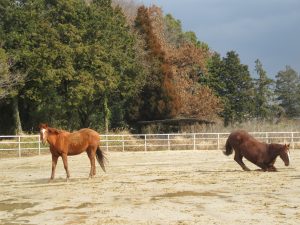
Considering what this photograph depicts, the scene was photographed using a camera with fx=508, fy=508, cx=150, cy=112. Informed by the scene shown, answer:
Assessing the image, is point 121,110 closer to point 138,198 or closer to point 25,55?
point 25,55

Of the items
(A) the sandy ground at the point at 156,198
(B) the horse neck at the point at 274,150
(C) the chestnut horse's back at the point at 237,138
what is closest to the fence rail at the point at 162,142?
(C) the chestnut horse's back at the point at 237,138

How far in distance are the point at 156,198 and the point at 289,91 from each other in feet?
222

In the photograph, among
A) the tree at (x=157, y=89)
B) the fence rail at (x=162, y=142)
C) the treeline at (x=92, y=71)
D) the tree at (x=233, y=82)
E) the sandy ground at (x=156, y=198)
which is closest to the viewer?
the sandy ground at (x=156, y=198)

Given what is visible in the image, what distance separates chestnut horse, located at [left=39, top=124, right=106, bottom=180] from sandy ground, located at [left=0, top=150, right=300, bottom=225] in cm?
66

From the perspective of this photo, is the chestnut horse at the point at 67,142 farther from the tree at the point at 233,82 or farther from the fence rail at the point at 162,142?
the tree at the point at 233,82

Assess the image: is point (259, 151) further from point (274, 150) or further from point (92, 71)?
point (92, 71)

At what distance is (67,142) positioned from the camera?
47.5 feet

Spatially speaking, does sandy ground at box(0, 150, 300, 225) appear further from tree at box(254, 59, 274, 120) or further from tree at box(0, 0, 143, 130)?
tree at box(254, 59, 274, 120)

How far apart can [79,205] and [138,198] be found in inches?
53.6

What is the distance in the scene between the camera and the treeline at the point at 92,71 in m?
33.0

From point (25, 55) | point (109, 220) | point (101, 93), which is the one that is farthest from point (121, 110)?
point (109, 220)

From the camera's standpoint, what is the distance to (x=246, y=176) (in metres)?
14.4

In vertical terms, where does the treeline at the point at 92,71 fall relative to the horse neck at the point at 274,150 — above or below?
above

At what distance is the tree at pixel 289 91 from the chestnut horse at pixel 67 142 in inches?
2383
